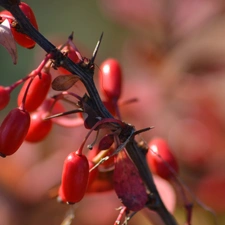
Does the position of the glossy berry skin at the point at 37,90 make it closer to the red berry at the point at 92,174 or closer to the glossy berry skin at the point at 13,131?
the glossy berry skin at the point at 13,131

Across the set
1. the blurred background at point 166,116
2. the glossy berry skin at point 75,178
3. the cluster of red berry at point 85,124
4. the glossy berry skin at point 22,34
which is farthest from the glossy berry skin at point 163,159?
the blurred background at point 166,116

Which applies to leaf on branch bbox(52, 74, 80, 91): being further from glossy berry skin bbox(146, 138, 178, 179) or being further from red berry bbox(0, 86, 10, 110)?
glossy berry skin bbox(146, 138, 178, 179)

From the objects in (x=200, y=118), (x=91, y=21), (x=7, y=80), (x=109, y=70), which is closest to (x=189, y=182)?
(x=200, y=118)

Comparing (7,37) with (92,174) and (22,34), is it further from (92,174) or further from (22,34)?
(92,174)

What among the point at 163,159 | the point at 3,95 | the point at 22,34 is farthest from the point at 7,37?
the point at 163,159

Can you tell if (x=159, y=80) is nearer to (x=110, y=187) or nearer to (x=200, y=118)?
(x=200, y=118)

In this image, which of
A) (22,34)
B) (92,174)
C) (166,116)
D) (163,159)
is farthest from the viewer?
(166,116)
